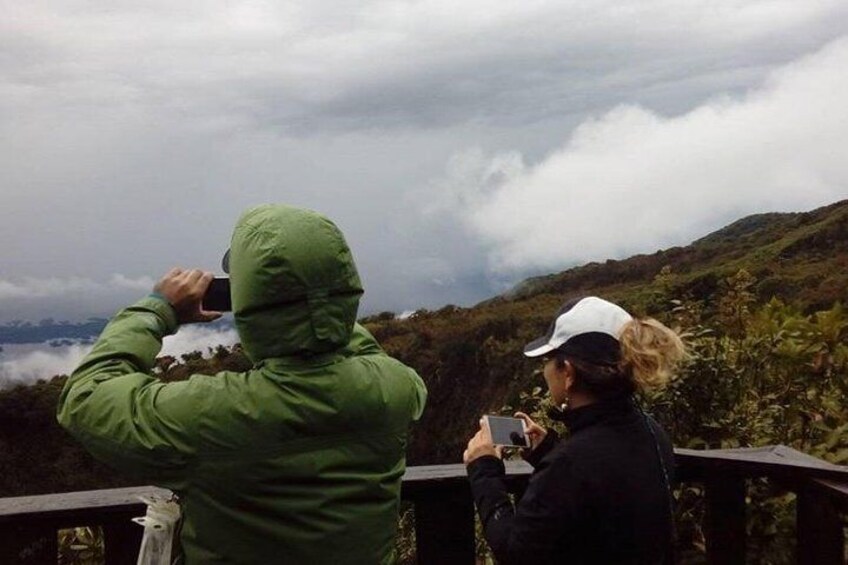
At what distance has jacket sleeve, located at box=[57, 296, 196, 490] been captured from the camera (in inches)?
71.9

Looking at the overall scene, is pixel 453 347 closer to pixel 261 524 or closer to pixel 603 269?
pixel 603 269

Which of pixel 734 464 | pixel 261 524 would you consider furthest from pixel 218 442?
pixel 734 464

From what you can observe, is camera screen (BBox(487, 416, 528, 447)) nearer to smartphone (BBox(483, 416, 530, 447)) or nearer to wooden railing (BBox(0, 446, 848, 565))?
smartphone (BBox(483, 416, 530, 447))

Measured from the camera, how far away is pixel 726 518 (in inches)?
117

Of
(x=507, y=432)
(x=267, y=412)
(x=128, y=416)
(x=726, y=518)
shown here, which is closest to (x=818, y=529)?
(x=726, y=518)

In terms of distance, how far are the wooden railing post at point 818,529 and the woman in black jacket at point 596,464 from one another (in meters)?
0.67

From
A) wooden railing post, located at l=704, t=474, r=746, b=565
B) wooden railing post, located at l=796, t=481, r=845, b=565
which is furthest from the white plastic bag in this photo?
wooden railing post, located at l=796, t=481, r=845, b=565

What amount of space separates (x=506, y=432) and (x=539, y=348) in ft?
0.88

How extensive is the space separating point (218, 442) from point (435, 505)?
1025 mm

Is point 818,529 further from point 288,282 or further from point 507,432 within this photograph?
point 288,282

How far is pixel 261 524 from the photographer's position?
1.93 metres

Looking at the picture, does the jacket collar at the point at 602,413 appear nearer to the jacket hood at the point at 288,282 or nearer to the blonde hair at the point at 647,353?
the blonde hair at the point at 647,353

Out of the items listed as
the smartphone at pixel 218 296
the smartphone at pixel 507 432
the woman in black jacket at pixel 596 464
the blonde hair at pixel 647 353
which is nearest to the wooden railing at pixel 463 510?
the smartphone at pixel 507 432

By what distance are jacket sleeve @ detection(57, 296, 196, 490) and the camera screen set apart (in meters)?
0.89
